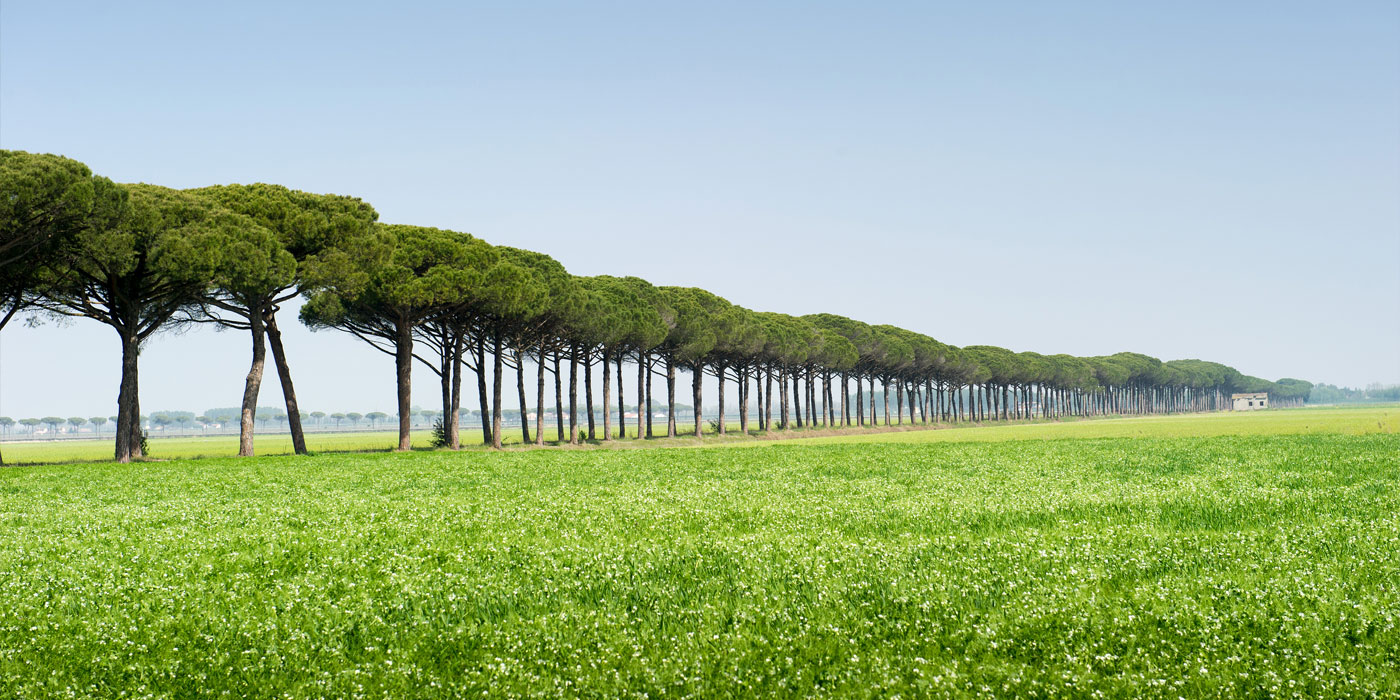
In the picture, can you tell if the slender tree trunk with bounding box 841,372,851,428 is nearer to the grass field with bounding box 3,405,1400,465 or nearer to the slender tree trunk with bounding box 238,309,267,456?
the grass field with bounding box 3,405,1400,465

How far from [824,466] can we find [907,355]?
313 ft

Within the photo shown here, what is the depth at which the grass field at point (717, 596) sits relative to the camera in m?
8.37

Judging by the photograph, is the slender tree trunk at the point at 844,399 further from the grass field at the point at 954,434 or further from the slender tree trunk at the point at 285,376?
the slender tree trunk at the point at 285,376

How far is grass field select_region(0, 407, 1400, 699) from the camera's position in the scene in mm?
8367

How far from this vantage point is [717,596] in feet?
35.9

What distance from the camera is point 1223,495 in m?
20.6

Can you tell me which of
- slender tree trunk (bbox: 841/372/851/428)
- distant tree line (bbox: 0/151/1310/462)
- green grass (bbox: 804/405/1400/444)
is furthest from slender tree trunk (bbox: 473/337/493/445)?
slender tree trunk (bbox: 841/372/851/428)

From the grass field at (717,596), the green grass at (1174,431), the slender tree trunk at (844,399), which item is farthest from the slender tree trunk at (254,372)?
the slender tree trunk at (844,399)

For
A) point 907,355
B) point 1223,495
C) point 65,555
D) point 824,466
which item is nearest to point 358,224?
point 824,466

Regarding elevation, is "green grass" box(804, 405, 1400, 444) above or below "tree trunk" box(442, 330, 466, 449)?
below

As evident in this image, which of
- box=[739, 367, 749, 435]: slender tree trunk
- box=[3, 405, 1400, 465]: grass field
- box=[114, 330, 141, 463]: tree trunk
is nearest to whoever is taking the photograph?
box=[114, 330, 141, 463]: tree trunk

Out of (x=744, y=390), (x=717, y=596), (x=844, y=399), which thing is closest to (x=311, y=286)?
(x=717, y=596)

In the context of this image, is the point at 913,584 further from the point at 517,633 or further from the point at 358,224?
the point at 358,224

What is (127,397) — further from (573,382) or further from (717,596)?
(717,596)
